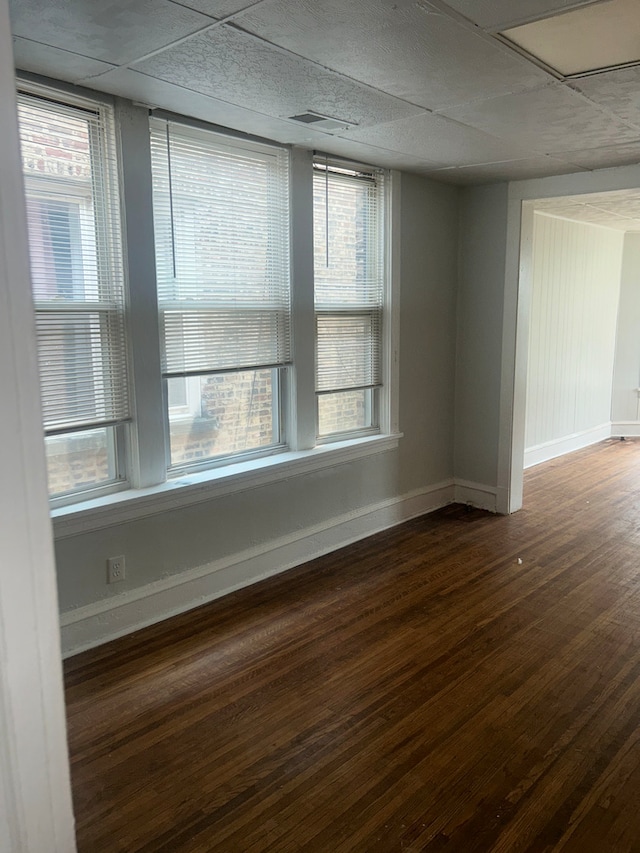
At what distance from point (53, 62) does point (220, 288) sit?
1.32 m

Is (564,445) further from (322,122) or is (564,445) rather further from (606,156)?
(322,122)

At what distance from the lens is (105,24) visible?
2139mm

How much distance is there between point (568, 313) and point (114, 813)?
6.24 m

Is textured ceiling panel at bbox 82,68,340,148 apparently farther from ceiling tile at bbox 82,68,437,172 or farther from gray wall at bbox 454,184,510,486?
gray wall at bbox 454,184,510,486

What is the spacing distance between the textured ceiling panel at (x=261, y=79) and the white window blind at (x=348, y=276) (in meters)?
0.96

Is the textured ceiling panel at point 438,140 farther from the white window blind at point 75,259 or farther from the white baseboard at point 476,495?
the white baseboard at point 476,495

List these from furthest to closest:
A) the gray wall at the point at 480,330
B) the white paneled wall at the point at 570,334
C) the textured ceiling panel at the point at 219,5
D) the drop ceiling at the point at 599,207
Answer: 1. the white paneled wall at the point at 570,334
2. the gray wall at the point at 480,330
3. the drop ceiling at the point at 599,207
4. the textured ceiling panel at the point at 219,5

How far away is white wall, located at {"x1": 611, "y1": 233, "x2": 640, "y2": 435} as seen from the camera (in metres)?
A: 7.75

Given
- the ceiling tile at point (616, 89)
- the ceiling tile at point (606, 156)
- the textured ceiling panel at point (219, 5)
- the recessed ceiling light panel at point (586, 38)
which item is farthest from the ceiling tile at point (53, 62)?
the ceiling tile at point (606, 156)

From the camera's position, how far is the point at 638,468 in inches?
257

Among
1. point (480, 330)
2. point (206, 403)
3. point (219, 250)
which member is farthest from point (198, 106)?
point (480, 330)

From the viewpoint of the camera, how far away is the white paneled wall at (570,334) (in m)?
6.41

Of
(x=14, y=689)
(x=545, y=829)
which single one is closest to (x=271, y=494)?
(x=545, y=829)

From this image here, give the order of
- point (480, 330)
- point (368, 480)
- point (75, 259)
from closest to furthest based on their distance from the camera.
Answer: point (75, 259), point (368, 480), point (480, 330)
